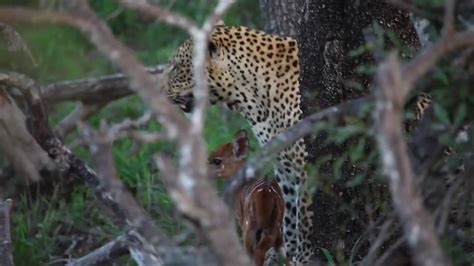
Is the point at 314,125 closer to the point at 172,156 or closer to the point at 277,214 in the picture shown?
the point at 277,214

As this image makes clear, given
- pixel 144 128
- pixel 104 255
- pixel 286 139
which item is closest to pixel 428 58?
pixel 286 139

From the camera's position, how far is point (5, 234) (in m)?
5.77

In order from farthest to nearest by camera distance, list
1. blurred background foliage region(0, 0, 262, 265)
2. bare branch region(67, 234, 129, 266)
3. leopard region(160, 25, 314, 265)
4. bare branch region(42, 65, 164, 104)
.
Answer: bare branch region(42, 65, 164, 104)
blurred background foliage region(0, 0, 262, 265)
leopard region(160, 25, 314, 265)
bare branch region(67, 234, 129, 266)

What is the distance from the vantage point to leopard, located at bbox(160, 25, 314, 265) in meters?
6.83

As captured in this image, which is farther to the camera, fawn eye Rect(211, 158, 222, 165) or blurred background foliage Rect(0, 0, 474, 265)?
fawn eye Rect(211, 158, 222, 165)

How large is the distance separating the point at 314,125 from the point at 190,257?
60cm

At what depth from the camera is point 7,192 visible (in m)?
8.09

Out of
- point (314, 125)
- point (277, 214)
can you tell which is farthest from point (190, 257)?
point (277, 214)

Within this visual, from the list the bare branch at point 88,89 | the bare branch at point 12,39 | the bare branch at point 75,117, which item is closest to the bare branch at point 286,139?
the bare branch at point 12,39

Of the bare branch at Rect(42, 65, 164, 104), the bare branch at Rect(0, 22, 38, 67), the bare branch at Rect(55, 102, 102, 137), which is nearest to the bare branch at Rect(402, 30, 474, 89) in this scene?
the bare branch at Rect(0, 22, 38, 67)

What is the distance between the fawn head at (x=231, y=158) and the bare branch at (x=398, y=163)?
4.21m

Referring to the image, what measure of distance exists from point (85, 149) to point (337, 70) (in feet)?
12.3

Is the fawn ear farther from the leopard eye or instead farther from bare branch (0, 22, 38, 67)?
bare branch (0, 22, 38, 67)

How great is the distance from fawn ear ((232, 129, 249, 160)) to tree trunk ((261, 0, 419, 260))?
54.6 inches
